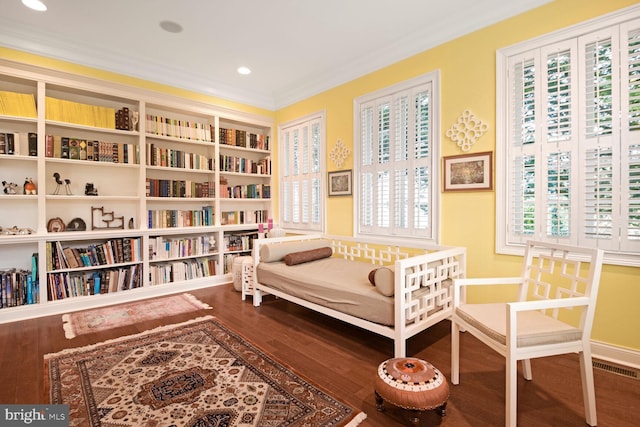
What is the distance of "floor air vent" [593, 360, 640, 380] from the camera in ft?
6.47

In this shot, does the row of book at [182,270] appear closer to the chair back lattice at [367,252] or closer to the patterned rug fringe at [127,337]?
the patterned rug fringe at [127,337]

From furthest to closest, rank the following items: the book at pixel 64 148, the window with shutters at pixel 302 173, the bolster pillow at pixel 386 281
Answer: the window with shutters at pixel 302 173
the book at pixel 64 148
the bolster pillow at pixel 386 281

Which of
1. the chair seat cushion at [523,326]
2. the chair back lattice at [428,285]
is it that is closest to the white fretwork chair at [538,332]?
the chair seat cushion at [523,326]

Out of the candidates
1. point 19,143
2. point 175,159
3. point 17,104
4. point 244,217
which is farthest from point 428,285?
point 17,104

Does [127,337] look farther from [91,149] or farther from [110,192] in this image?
[91,149]

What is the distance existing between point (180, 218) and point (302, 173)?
5.99ft

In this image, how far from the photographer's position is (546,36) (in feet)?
7.63

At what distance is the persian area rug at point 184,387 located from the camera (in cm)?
156

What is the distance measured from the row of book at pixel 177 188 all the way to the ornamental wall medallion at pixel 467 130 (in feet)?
10.6

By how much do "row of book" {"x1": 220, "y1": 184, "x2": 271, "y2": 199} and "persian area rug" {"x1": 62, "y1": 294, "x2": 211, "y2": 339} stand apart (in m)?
1.58

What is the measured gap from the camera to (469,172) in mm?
2729

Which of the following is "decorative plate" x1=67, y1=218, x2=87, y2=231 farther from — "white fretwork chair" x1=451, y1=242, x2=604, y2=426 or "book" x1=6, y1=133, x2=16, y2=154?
"white fretwork chair" x1=451, y1=242, x2=604, y2=426

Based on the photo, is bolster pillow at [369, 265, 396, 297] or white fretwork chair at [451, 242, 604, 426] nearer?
white fretwork chair at [451, 242, 604, 426]

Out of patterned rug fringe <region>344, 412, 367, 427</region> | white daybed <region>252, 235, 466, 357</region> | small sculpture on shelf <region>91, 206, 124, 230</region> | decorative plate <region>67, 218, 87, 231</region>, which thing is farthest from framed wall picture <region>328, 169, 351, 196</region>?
decorative plate <region>67, 218, 87, 231</region>
